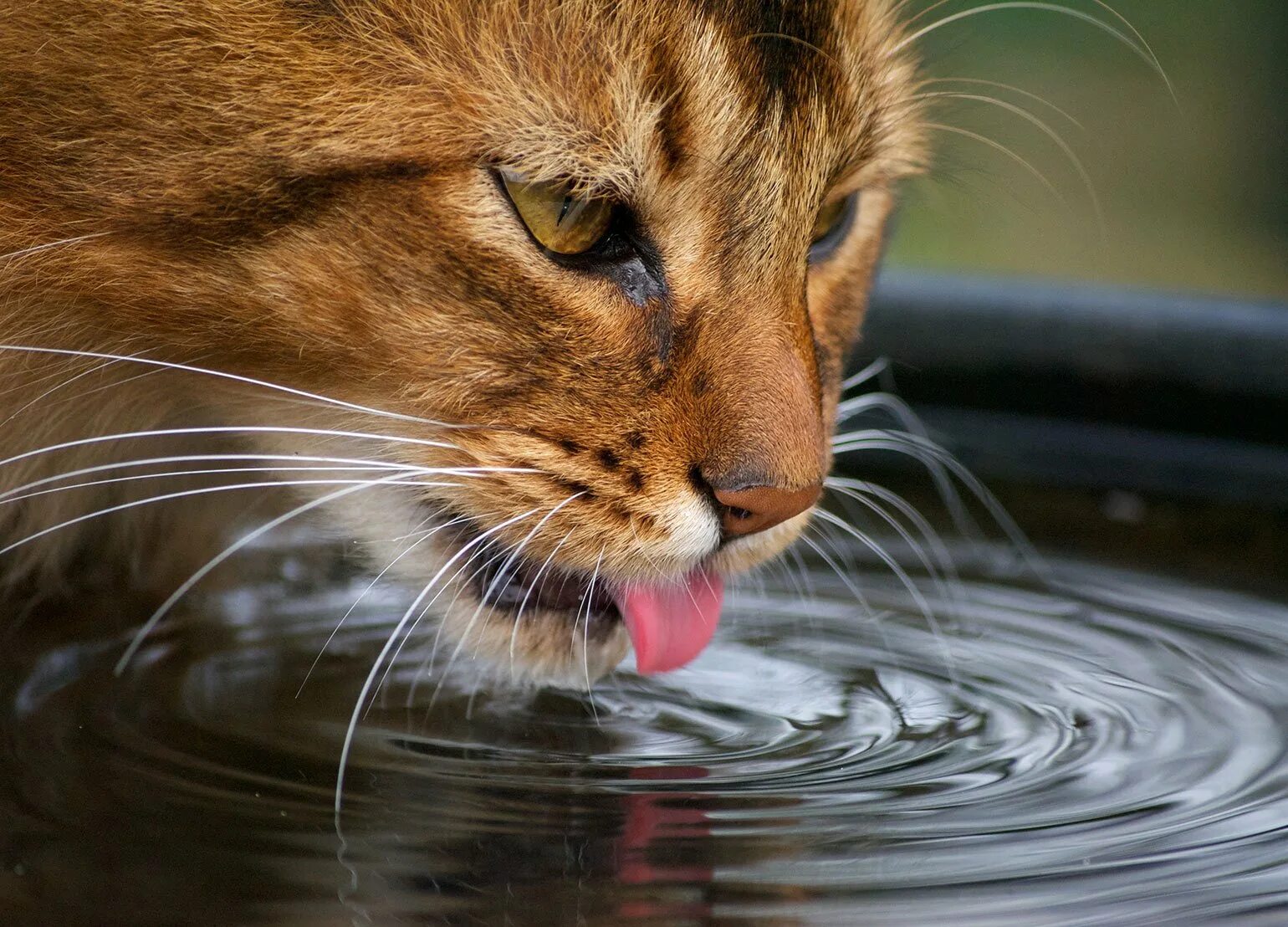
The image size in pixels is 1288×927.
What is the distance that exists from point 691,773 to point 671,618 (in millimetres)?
203

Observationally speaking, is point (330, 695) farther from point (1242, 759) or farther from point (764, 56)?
point (1242, 759)

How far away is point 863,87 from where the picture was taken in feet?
7.28

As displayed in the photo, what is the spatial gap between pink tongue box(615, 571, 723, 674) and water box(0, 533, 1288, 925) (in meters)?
0.12

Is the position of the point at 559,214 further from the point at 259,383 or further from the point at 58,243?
the point at 58,243

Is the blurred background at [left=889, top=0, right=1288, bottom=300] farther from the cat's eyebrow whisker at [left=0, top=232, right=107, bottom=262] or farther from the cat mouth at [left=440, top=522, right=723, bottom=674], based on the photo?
the cat's eyebrow whisker at [left=0, top=232, right=107, bottom=262]

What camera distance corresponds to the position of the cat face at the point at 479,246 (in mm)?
1853

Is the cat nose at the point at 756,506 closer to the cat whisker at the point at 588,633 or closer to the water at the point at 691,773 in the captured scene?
the cat whisker at the point at 588,633

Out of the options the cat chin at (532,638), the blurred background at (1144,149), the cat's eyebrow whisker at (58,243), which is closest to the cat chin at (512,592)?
the cat chin at (532,638)

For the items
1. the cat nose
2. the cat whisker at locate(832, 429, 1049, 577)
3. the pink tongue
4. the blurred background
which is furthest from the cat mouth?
the blurred background

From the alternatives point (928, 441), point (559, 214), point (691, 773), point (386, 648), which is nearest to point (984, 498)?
point (928, 441)

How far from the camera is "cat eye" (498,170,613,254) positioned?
1905 mm

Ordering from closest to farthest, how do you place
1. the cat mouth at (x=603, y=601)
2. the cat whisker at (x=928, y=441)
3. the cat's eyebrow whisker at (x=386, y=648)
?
the cat's eyebrow whisker at (x=386, y=648) → the cat mouth at (x=603, y=601) → the cat whisker at (x=928, y=441)

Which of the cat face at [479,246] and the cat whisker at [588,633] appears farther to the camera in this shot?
the cat whisker at [588,633]

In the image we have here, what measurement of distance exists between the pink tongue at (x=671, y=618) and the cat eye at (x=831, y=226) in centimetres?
56
